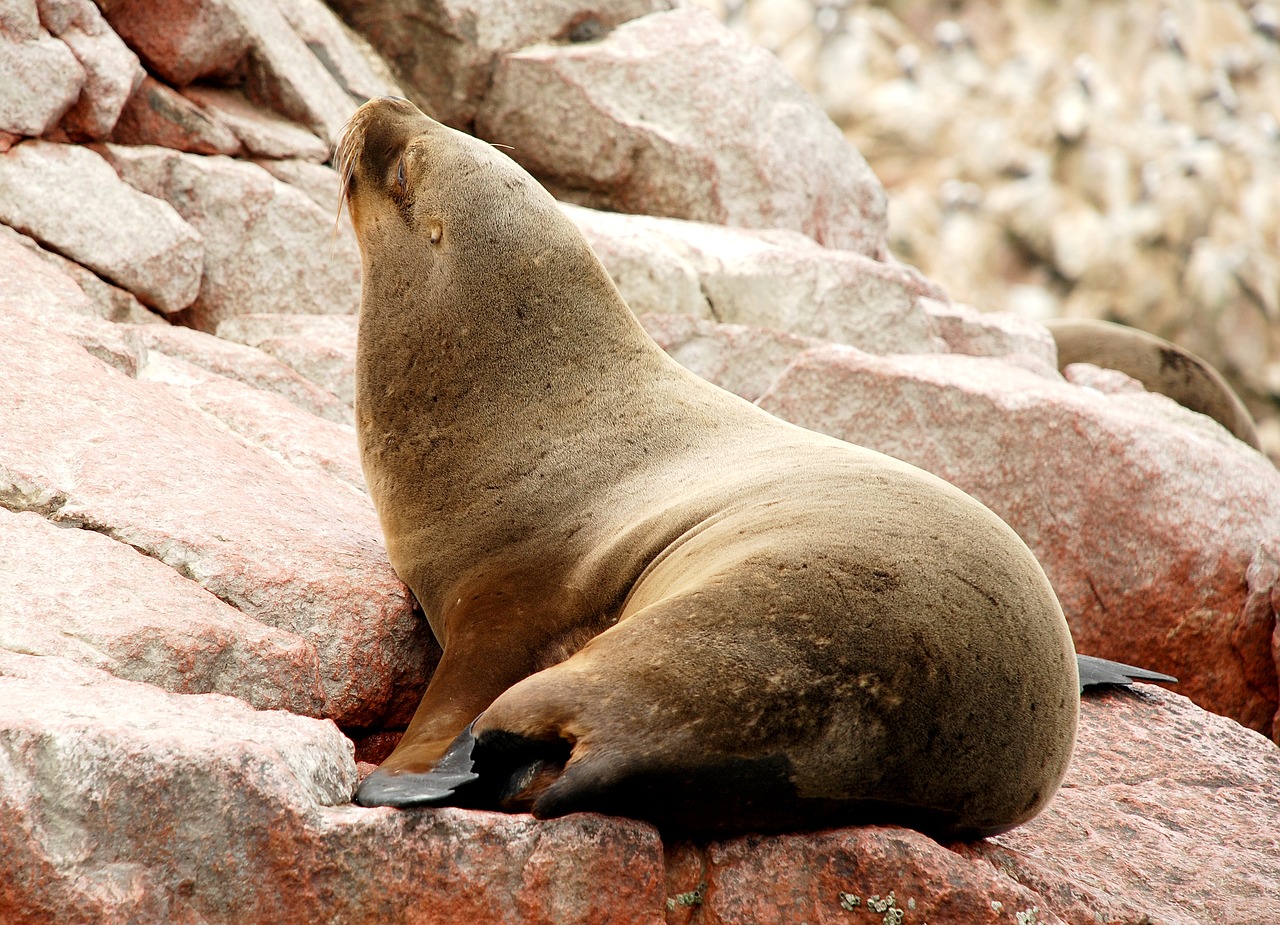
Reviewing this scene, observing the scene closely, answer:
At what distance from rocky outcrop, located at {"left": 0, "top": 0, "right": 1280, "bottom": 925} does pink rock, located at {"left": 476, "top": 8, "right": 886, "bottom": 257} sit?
0.03 meters

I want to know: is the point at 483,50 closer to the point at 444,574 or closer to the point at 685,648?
the point at 444,574

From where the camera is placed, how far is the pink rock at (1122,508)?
18.0 ft

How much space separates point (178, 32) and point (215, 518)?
433cm

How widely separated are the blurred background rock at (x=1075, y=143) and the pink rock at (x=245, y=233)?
78.7ft

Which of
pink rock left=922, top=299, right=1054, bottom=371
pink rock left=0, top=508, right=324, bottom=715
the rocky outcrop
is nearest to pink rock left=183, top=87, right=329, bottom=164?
the rocky outcrop

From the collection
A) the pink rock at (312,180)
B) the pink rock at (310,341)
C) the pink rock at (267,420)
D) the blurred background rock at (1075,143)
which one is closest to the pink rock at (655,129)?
the pink rock at (312,180)

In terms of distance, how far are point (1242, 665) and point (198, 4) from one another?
616 centimetres

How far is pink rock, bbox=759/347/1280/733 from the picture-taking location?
548 centimetres

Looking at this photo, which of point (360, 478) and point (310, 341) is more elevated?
point (360, 478)

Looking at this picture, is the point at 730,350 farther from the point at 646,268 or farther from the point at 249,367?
the point at 249,367

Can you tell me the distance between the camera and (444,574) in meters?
3.63

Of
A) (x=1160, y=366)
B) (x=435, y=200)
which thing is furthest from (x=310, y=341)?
(x=1160, y=366)

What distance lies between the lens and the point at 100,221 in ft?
19.8

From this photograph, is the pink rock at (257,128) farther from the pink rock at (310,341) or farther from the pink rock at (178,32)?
the pink rock at (310,341)
